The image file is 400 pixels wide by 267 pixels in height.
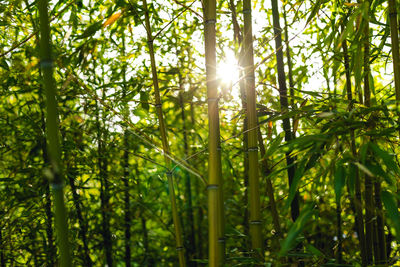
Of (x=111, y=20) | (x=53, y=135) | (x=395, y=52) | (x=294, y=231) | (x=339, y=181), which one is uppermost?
(x=111, y=20)

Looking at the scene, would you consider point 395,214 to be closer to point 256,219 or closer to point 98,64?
point 256,219

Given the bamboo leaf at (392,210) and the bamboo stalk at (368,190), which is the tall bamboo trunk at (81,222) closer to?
the bamboo stalk at (368,190)

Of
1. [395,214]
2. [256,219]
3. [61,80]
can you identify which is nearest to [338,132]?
[395,214]

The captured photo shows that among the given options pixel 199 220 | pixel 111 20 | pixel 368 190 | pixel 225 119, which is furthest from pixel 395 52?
pixel 199 220

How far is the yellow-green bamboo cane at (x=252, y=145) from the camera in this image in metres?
1.36

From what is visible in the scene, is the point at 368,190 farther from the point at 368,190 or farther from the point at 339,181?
the point at 339,181

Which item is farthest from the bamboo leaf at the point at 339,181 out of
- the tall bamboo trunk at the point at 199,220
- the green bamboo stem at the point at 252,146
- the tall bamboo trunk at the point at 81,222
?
the tall bamboo trunk at the point at 199,220

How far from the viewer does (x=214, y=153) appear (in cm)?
122

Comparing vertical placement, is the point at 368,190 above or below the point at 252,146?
below

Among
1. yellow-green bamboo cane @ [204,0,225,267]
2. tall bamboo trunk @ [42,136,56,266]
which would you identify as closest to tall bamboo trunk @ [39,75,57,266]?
tall bamboo trunk @ [42,136,56,266]

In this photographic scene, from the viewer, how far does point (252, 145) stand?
139 centimetres

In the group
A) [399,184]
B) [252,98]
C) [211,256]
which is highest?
[252,98]

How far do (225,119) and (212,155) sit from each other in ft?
3.62

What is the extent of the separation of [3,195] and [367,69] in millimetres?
1780
